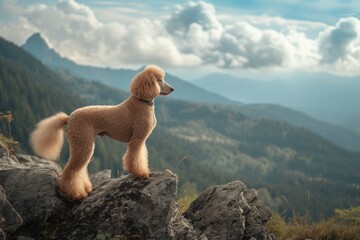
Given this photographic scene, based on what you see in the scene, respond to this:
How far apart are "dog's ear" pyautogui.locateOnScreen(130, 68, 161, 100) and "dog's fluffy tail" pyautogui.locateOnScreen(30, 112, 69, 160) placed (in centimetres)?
187

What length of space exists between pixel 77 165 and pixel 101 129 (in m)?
1.06

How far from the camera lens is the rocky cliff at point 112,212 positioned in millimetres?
8039

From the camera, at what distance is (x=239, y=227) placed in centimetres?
939

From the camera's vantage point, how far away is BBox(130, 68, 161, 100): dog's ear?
341 inches

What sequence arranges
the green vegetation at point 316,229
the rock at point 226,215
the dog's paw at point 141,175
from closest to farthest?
the dog's paw at point 141,175 → the rock at point 226,215 → the green vegetation at point 316,229

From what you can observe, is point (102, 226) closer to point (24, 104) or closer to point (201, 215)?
point (201, 215)

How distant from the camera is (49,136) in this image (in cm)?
890

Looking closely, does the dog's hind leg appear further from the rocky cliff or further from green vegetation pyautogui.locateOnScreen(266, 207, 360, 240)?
green vegetation pyautogui.locateOnScreen(266, 207, 360, 240)

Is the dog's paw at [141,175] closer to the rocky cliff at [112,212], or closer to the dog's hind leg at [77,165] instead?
the rocky cliff at [112,212]

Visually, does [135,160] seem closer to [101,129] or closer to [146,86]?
[101,129]

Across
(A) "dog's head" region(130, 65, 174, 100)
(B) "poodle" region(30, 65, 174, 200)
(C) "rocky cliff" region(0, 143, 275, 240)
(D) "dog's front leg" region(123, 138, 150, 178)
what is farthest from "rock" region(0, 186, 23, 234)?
(A) "dog's head" region(130, 65, 174, 100)

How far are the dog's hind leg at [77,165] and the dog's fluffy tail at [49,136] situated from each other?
0.47 meters

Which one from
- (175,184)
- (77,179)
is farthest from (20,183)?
(175,184)

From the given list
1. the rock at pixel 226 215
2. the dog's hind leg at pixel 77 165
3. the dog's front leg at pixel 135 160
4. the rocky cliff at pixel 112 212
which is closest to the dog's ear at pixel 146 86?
the dog's front leg at pixel 135 160
